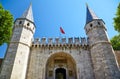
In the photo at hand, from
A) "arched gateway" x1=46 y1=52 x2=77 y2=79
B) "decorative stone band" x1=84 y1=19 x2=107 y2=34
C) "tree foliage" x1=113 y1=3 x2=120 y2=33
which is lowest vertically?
"arched gateway" x1=46 y1=52 x2=77 y2=79

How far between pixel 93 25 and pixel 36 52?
694 cm

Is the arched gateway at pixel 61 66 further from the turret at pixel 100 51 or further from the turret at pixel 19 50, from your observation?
the turret at pixel 19 50

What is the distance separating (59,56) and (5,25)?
6.42 meters

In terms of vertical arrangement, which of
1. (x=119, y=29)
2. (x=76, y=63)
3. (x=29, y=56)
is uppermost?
(x=119, y=29)

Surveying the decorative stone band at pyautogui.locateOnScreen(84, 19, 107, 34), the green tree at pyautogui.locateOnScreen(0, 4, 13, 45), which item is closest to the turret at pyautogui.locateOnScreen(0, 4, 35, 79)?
the green tree at pyautogui.locateOnScreen(0, 4, 13, 45)

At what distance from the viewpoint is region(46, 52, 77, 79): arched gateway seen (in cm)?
1387

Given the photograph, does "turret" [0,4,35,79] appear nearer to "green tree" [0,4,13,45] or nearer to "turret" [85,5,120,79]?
"green tree" [0,4,13,45]

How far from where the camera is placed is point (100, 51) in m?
13.1

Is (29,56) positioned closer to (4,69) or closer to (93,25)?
(4,69)

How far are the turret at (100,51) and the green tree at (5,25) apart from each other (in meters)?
8.52

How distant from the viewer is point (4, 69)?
11805 mm

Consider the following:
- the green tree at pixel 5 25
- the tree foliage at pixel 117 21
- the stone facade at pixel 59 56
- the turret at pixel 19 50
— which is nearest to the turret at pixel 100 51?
the stone facade at pixel 59 56

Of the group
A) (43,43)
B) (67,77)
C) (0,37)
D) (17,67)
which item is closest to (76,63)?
(67,77)

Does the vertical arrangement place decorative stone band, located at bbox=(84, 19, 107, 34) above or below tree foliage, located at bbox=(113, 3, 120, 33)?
above
